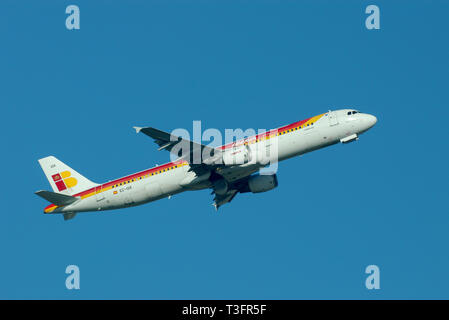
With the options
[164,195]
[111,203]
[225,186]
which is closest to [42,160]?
[111,203]

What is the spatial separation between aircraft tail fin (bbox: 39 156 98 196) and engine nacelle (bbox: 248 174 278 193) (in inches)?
607

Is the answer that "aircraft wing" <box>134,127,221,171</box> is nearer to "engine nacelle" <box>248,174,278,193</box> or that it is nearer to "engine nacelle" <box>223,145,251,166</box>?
"engine nacelle" <box>223,145,251,166</box>

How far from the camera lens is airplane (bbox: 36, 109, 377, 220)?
6103cm

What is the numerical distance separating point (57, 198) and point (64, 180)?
3580 millimetres

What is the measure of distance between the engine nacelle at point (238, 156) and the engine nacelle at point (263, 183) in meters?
6.60

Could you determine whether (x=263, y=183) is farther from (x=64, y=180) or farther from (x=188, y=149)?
(x=64, y=180)

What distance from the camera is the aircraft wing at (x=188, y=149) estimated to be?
5888cm

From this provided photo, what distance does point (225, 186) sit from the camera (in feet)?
212

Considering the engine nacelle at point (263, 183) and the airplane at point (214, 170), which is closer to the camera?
the airplane at point (214, 170)

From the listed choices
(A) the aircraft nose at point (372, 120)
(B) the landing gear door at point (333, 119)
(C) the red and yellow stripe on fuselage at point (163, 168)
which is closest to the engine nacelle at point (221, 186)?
(C) the red and yellow stripe on fuselage at point (163, 168)

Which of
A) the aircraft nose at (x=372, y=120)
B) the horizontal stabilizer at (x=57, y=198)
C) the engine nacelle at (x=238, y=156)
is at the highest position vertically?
the aircraft nose at (x=372, y=120)

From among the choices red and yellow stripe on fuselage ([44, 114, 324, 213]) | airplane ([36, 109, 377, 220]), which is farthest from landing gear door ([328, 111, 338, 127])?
red and yellow stripe on fuselage ([44, 114, 324, 213])

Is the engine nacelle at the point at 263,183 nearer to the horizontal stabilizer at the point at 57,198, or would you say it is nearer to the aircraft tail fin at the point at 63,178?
the aircraft tail fin at the point at 63,178

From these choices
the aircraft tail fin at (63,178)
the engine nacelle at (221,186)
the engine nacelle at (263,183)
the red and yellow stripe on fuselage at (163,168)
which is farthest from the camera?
the aircraft tail fin at (63,178)
